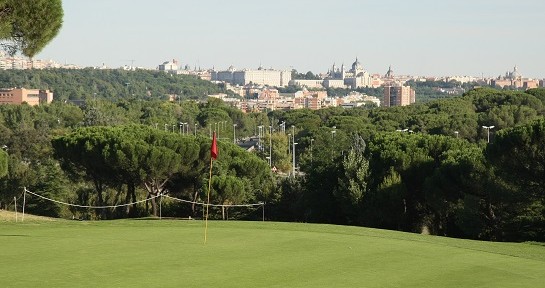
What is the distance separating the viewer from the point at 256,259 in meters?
15.5

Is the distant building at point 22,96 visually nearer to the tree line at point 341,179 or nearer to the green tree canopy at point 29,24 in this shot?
the tree line at point 341,179

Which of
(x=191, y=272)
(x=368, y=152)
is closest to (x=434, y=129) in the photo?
(x=368, y=152)

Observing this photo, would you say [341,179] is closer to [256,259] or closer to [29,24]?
[29,24]

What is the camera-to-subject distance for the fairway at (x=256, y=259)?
13461mm

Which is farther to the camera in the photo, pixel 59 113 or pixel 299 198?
pixel 59 113

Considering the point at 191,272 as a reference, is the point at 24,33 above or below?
above

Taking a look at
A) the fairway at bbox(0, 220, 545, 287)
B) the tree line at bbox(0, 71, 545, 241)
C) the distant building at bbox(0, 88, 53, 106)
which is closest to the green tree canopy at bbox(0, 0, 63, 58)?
the fairway at bbox(0, 220, 545, 287)

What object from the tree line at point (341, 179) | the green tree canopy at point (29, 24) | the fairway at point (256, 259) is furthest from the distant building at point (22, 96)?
the fairway at point (256, 259)

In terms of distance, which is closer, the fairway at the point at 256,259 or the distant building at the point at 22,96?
the fairway at the point at 256,259

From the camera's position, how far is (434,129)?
71250 millimetres

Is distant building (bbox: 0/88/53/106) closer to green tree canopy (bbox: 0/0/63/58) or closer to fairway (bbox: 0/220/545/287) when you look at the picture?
green tree canopy (bbox: 0/0/63/58)

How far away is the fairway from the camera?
1346cm

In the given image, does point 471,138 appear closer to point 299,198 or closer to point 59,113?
point 299,198

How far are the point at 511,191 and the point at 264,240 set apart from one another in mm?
11625
